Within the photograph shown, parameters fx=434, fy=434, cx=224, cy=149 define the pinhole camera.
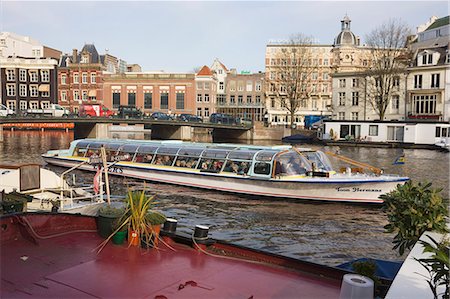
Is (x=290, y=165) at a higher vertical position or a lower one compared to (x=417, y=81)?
lower

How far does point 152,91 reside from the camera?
8250cm

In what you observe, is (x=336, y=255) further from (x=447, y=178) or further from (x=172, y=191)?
(x=447, y=178)

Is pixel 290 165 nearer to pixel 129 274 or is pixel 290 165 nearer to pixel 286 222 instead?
pixel 286 222

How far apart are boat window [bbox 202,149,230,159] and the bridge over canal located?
34576mm

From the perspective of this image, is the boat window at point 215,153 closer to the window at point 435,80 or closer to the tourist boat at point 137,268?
the tourist boat at point 137,268

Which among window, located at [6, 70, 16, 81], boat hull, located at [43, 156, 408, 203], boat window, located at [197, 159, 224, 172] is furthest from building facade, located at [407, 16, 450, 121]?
window, located at [6, 70, 16, 81]

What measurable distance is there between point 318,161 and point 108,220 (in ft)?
47.0

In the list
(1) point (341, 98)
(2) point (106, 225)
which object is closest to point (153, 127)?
(1) point (341, 98)

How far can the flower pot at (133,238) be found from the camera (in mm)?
7887

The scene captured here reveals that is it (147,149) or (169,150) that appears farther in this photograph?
(147,149)

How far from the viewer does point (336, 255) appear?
1285cm

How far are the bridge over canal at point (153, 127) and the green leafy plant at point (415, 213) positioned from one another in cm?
5062

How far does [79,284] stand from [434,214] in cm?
568

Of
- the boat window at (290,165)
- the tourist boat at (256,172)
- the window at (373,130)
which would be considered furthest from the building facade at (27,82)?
the boat window at (290,165)
